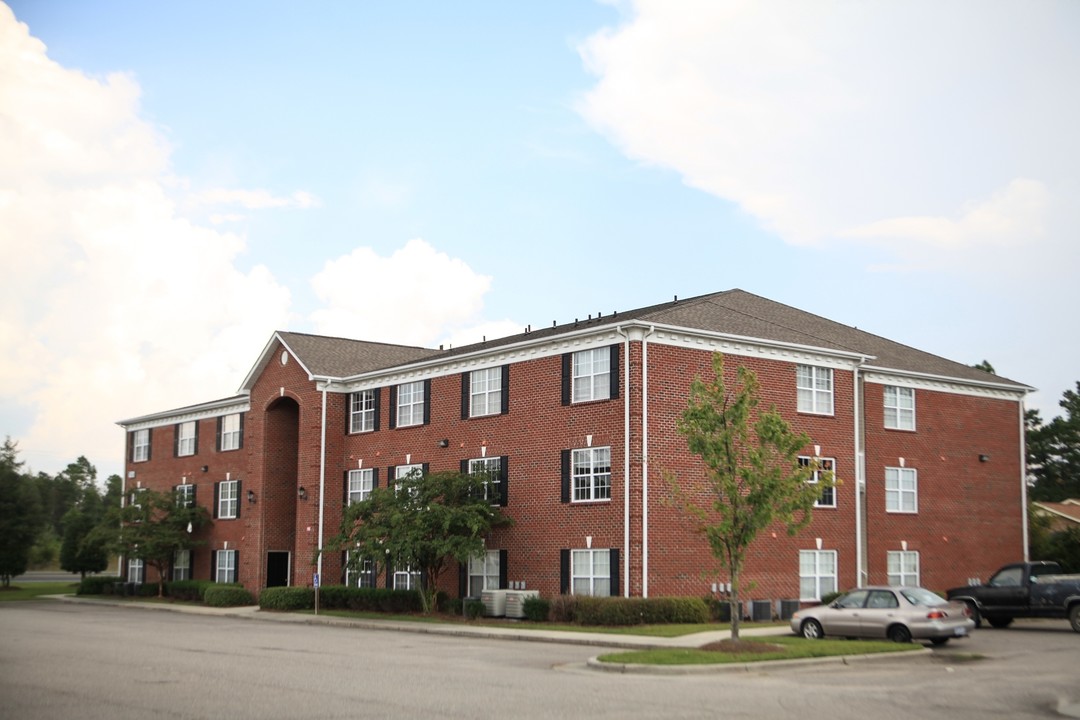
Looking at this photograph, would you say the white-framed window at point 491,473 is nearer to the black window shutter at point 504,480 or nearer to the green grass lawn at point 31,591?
the black window shutter at point 504,480

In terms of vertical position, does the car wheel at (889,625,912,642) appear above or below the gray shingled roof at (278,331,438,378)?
below

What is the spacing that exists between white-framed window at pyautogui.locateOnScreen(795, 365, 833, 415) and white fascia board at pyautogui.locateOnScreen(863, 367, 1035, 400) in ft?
6.75

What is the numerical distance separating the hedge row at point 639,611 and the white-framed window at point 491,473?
6.54m

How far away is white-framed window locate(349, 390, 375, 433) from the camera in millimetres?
44500

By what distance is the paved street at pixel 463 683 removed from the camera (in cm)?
1470

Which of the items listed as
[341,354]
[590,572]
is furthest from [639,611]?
[341,354]

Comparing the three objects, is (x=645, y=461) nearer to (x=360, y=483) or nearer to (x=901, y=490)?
(x=901, y=490)

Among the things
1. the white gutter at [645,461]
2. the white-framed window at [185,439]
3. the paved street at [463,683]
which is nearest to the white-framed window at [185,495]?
the white-framed window at [185,439]

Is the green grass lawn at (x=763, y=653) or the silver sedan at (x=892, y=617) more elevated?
the silver sedan at (x=892, y=617)

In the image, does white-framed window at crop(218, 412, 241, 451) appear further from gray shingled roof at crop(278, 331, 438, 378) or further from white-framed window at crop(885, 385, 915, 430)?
white-framed window at crop(885, 385, 915, 430)

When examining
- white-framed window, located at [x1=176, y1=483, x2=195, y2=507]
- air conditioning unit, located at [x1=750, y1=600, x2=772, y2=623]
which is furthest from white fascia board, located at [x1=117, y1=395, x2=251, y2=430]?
air conditioning unit, located at [x1=750, y1=600, x2=772, y2=623]

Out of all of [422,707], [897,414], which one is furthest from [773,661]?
[897,414]

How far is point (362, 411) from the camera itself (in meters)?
45.0

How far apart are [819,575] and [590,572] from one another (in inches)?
315
